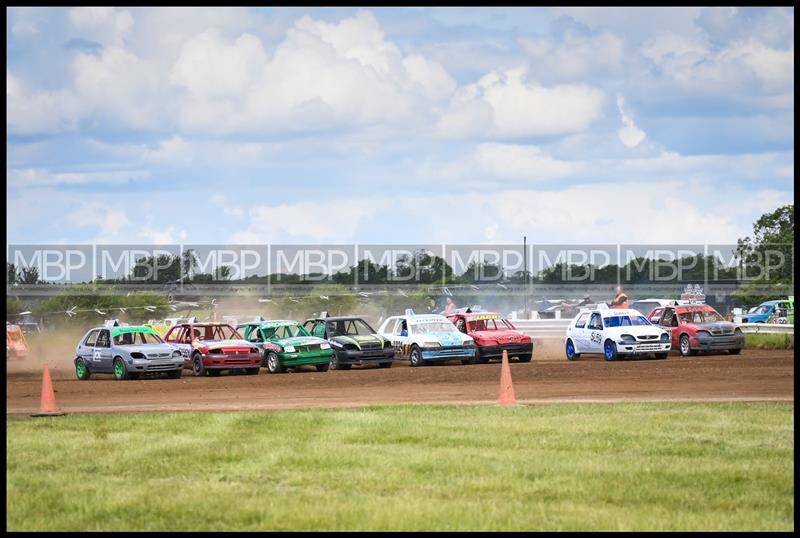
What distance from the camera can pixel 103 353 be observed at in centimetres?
2852

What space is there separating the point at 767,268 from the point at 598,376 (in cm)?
5701

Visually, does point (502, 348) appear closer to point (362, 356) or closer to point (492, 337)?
point (492, 337)

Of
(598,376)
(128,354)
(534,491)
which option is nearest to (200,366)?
(128,354)

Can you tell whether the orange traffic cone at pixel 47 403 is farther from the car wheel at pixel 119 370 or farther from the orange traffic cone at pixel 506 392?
the car wheel at pixel 119 370

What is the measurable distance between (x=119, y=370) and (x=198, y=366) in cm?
196

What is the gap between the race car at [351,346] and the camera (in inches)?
1189

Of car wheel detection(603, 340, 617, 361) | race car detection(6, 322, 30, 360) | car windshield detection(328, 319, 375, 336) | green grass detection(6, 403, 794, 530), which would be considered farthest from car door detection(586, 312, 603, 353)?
race car detection(6, 322, 30, 360)

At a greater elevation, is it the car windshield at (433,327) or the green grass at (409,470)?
the car windshield at (433,327)

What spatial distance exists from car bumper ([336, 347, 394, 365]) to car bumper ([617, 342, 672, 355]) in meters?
6.07

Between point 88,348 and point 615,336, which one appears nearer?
point 88,348

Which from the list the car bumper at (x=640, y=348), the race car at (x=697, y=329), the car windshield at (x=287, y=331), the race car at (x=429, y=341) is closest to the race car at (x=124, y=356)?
the car windshield at (x=287, y=331)

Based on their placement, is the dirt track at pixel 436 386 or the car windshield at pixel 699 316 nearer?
the dirt track at pixel 436 386

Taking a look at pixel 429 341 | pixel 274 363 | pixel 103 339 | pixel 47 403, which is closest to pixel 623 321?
pixel 429 341

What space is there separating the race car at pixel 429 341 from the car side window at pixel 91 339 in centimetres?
731
